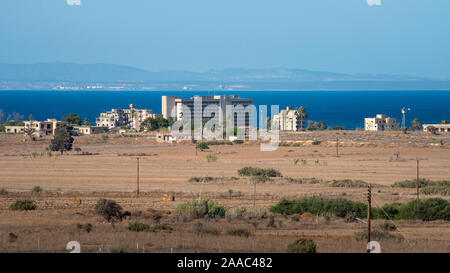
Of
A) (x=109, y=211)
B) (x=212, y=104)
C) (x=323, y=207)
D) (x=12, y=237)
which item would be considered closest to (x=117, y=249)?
(x=12, y=237)

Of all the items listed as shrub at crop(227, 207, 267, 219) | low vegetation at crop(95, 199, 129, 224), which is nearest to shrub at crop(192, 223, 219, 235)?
shrub at crop(227, 207, 267, 219)

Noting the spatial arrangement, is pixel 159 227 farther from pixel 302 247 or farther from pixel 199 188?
pixel 199 188

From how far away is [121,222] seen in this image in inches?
964

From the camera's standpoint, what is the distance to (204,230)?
865 inches

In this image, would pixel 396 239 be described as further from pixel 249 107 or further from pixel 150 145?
pixel 249 107

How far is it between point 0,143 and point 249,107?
61.7 meters

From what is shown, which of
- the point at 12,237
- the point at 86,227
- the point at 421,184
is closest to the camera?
the point at 12,237

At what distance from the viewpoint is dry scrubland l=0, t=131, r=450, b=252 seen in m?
20.0

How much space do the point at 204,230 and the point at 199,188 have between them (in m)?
14.3

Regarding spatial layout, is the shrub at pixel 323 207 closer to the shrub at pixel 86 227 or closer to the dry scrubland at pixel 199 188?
the dry scrubland at pixel 199 188

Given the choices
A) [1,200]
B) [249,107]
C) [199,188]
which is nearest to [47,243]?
[1,200]

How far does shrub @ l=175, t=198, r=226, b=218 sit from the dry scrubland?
0.52 meters

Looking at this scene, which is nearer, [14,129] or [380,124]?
[14,129]

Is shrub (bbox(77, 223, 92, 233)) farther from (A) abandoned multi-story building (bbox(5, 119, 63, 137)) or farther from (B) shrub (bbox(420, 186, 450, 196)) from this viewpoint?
(A) abandoned multi-story building (bbox(5, 119, 63, 137))
